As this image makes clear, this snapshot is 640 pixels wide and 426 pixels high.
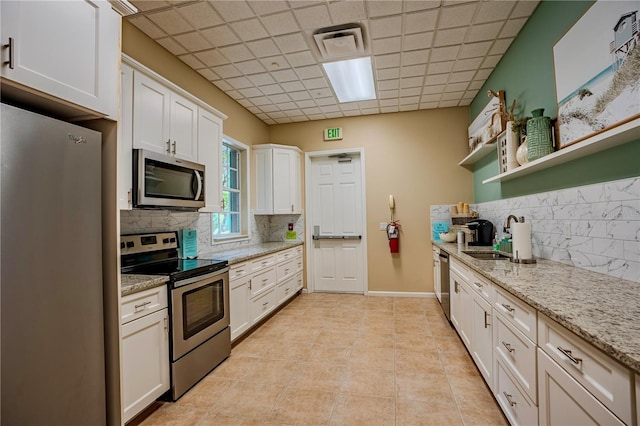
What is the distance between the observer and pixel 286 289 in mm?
4066

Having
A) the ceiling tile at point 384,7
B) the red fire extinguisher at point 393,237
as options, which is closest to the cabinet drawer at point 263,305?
the red fire extinguisher at point 393,237

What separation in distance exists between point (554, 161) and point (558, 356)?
1444 mm

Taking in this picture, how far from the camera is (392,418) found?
70.7 inches

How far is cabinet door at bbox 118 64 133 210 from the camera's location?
1961mm

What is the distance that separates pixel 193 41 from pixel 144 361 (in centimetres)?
261

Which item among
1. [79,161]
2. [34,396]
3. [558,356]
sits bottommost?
[34,396]

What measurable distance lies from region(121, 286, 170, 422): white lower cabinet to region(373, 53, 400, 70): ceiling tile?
112 inches

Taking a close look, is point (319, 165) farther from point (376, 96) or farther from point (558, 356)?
point (558, 356)

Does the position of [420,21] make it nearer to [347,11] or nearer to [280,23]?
[347,11]

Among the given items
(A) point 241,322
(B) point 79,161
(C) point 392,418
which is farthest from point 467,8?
(A) point 241,322

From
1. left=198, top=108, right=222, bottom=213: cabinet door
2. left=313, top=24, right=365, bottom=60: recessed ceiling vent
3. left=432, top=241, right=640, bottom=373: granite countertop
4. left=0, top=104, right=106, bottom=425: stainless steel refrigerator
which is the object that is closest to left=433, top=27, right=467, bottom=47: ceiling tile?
left=313, top=24, right=365, bottom=60: recessed ceiling vent

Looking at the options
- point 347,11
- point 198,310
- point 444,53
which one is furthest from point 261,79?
point 198,310

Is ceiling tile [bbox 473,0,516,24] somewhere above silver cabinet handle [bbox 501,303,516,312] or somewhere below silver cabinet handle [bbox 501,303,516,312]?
above

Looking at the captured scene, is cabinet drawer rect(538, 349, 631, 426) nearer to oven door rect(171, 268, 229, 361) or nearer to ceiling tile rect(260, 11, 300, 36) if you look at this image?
oven door rect(171, 268, 229, 361)
